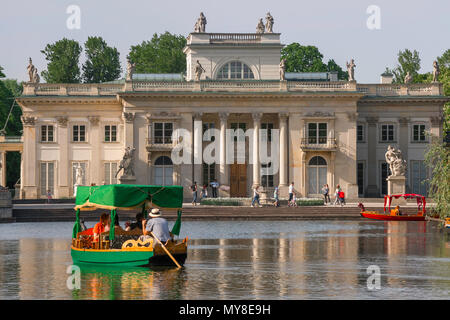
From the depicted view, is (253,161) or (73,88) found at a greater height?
(73,88)

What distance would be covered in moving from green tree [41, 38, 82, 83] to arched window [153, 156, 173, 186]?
1476 inches

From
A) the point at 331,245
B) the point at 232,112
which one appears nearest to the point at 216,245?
the point at 331,245

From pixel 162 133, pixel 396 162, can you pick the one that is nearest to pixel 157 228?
pixel 396 162

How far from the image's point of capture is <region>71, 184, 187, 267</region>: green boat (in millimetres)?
25609

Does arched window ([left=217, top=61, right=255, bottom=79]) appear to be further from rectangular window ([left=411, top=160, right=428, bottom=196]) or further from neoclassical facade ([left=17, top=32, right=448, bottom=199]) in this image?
rectangular window ([left=411, top=160, right=428, bottom=196])

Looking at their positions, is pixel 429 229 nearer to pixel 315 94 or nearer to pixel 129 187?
pixel 129 187

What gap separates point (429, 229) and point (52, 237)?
19248 mm

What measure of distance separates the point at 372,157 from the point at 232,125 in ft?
43.8

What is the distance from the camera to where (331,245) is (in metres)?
34.0

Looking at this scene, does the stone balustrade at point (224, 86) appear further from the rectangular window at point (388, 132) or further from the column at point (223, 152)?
the rectangular window at point (388, 132)

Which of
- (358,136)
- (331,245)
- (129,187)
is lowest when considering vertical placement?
(331,245)

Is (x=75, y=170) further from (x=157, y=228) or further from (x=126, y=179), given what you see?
(x=157, y=228)

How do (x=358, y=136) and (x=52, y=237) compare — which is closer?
(x=52, y=237)

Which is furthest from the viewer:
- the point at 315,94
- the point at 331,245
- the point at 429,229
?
the point at 315,94
